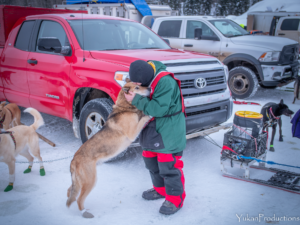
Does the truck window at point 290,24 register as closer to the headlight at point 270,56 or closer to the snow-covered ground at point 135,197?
the headlight at point 270,56

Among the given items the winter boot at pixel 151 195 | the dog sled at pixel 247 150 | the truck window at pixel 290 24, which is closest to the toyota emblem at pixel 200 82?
the dog sled at pixel 247 150

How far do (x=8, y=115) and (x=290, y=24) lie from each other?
42.4 feet

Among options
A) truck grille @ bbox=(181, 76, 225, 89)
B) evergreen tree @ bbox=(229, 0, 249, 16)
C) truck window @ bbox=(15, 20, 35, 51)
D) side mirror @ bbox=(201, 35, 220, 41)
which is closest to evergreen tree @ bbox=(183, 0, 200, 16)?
evergreen tree @ bbox=(229, 0, 249, 16)

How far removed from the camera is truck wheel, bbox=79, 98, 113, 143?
336cm

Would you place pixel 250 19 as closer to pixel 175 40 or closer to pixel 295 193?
pixel 175 40

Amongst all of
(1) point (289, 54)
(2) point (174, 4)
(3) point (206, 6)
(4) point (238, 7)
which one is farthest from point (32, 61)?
(3) point (206, 6)

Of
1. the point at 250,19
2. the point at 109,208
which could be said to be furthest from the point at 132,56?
the point at 250,19

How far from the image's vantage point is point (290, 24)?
40.0ft

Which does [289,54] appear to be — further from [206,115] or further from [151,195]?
[151,195]

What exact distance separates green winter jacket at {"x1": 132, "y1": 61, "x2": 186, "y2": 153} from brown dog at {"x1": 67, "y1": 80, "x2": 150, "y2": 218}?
0.15 m

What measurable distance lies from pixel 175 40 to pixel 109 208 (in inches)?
251

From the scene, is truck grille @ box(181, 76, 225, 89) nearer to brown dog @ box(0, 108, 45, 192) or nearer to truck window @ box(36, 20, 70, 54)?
brown dog @ box(0, 108, 45, 192)

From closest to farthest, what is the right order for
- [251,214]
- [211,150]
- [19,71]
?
[251,214]
[211,150]
[19,71]

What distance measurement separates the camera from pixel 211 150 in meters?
4.23
